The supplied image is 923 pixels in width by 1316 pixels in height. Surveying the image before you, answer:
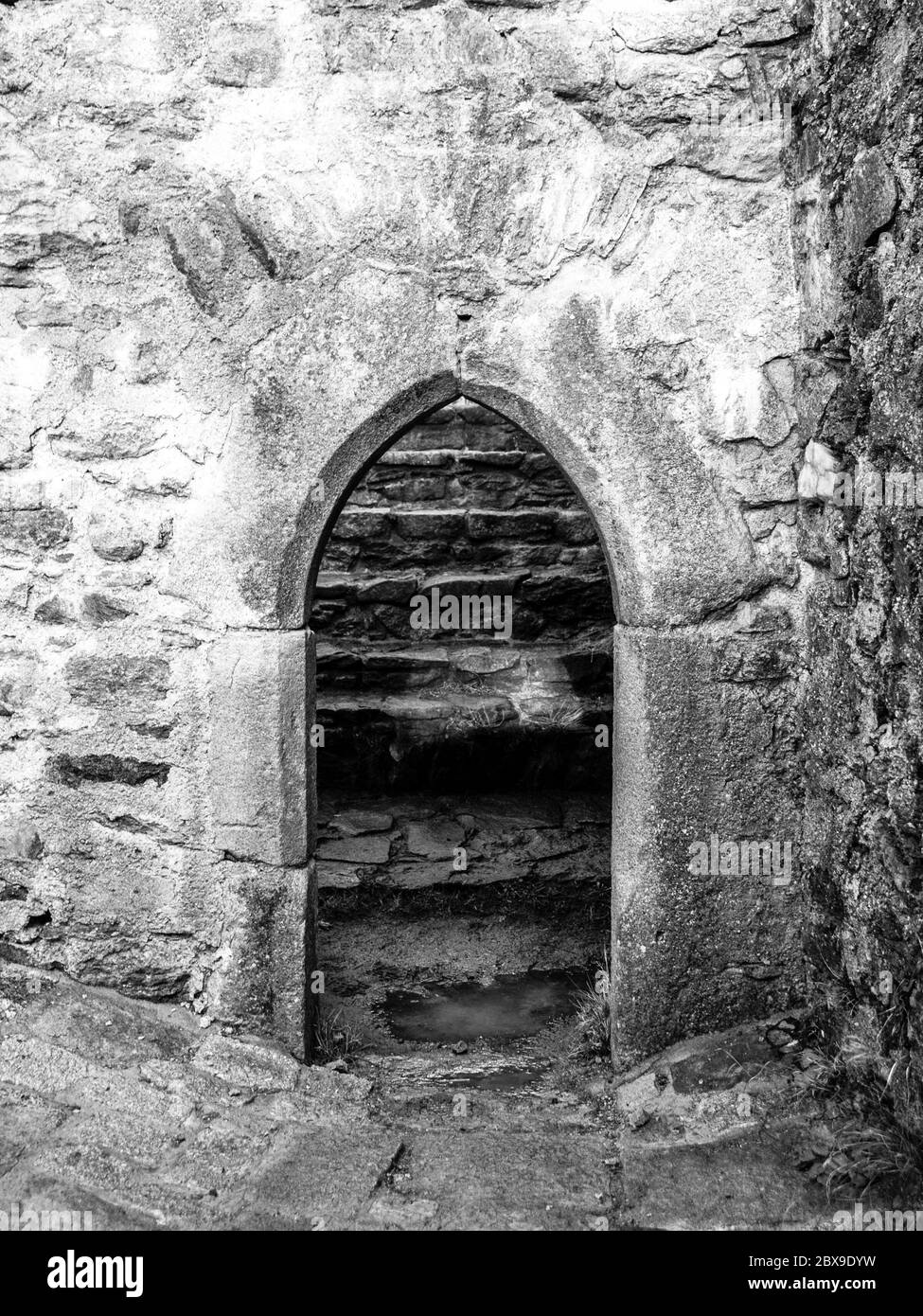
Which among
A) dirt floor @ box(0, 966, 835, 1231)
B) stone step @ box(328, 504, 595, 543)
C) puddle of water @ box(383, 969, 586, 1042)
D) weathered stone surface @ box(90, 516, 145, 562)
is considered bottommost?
puddle of water @ box(383, 969, 586, 1042)

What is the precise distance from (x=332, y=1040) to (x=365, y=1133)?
21.8 inches

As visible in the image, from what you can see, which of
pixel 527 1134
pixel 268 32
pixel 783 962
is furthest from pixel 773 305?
pixel 527 1134

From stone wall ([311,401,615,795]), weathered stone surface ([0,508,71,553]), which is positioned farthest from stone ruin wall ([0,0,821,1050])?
stone wall ([311,401,615,795])

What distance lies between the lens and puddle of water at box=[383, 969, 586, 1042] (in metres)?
3.68

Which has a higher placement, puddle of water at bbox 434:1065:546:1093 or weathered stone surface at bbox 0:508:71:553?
weathered stone surface at bbox 0:508:71:553

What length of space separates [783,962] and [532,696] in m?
2.04

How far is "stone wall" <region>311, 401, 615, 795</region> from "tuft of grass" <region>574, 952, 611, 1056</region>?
1.31 m

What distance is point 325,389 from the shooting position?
9.28 feet

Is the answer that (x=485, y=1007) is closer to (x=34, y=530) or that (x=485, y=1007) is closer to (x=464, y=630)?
(x=464, y=630)

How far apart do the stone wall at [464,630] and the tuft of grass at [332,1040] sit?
Result: 4.83ft

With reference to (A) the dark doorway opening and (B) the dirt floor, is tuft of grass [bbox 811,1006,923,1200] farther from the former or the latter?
(A) the dark doorway opening

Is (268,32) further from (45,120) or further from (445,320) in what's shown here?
(445,320)

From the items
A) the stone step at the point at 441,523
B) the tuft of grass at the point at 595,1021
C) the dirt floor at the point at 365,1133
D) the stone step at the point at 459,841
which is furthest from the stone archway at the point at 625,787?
the stone step at the point at 441,523

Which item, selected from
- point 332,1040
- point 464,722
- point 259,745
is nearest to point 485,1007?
point 332,1040
